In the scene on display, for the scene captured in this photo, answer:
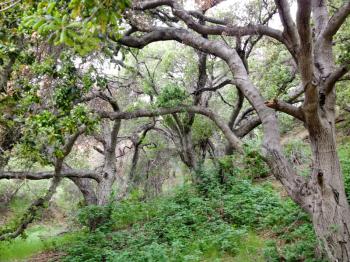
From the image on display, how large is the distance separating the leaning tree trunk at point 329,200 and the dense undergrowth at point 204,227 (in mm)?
474

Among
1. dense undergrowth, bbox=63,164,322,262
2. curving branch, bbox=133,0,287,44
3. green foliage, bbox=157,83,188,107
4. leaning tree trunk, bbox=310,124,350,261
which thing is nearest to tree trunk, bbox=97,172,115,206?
dense undergrowth, bbox=63,164,322,262

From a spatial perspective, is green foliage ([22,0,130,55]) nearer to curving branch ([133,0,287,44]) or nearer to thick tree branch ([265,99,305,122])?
thick tree branch ([265,99,305,122])

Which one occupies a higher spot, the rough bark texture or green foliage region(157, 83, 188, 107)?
green foliage region(157, 83, 188, 107)

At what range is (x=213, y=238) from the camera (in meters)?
7.59

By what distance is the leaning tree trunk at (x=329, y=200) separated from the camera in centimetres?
525

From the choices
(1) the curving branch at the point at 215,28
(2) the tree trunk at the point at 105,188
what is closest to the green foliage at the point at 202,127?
(2) the tree trunk at the point at 105,188

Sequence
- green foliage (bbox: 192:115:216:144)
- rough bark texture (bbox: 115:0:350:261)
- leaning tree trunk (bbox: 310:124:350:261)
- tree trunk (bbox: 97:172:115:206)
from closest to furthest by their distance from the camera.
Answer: rough bark texture (bbox: 115:0:350:261)
leaning tree trunk (bbox: 310:124:350:261)
tree trunk (bbox: 97:172:115:206)
green foliage (bbox: 192:115:216:144)

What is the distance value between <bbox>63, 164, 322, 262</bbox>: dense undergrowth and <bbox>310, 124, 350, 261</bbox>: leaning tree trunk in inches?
18.7

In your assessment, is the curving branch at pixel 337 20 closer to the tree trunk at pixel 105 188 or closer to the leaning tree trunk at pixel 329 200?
the leaning tree trunk at pixel 329 200

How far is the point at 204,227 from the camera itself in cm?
848

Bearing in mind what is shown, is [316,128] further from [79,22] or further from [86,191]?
[86,191]

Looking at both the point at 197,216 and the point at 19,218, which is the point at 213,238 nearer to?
the point at 197,216

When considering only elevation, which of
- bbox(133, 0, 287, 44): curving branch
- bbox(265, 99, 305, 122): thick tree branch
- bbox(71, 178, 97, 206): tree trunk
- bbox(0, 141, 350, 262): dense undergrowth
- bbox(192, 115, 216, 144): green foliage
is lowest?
bbox(0, 141, 350, 262): dense undergrowth

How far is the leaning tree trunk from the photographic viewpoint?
5.25m
